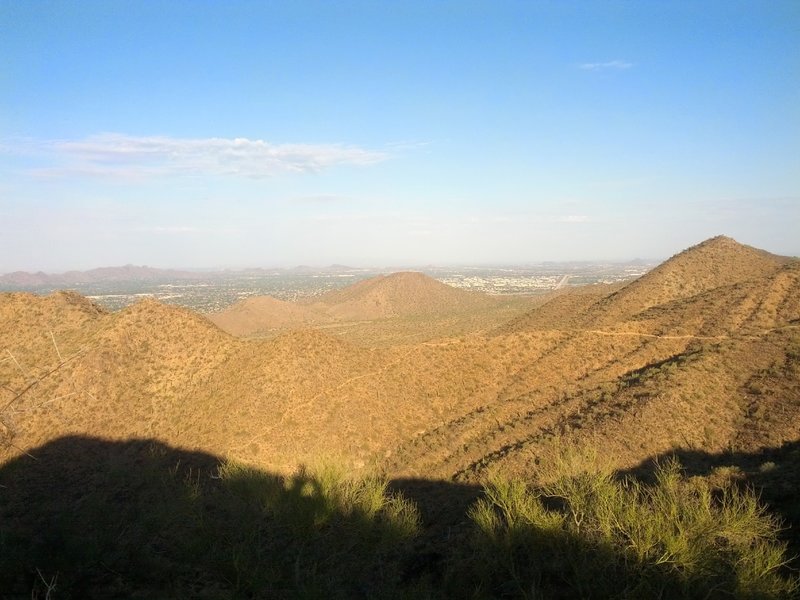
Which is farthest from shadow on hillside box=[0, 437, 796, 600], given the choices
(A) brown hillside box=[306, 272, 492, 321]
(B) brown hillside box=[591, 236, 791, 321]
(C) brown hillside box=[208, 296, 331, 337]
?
(A) brown hillside box=[306, 272, 492, 321]

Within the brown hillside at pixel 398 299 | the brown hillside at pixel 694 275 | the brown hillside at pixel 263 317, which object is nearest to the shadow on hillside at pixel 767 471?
the brown hillside at pixel 694 275

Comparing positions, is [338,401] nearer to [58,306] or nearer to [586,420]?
[586,420]

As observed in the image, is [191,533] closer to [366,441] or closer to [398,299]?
[366,441]

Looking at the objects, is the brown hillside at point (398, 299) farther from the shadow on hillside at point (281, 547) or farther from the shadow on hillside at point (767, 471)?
the shadow on hillside at point (281, 547)

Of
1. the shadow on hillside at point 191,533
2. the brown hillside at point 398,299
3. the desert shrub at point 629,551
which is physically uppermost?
the brown hillside at point 398,299

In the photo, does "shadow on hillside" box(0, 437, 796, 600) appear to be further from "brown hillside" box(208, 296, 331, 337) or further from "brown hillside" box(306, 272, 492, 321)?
"brown hillside" box(306, 272, 492, 321)

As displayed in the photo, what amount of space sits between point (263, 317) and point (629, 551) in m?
65.5

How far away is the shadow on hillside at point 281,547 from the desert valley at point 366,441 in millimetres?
69

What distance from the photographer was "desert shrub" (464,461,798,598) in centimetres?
781

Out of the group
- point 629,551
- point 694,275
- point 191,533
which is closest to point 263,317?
point 694,275

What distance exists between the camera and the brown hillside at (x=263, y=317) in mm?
64894

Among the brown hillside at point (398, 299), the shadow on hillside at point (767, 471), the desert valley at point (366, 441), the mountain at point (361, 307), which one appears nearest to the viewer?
the desert valley at point (366, 441)

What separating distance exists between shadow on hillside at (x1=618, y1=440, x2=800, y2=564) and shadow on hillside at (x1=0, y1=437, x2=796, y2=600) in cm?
393

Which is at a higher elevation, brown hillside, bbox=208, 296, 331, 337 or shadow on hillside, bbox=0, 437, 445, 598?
brown hillside, bbox=208, 296, 331, 337
